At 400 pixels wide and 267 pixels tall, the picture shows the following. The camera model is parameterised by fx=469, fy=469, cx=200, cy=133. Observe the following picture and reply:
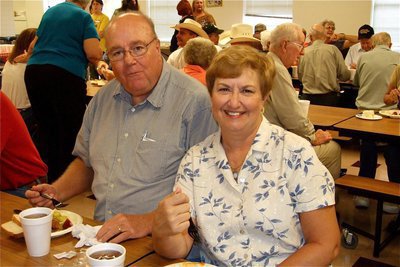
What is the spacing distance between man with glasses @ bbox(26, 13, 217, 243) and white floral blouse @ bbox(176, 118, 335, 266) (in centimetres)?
26

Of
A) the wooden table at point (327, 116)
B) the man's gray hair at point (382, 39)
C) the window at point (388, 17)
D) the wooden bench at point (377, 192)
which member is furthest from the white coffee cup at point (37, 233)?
the window at point (388, 17)

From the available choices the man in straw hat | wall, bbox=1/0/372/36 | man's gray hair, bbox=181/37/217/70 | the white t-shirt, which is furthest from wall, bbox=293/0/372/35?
the white t-shirt

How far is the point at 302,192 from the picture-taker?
1.46 metres

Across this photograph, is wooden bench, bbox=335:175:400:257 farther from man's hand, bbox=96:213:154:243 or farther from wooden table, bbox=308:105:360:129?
man's hand, bbox=96:213:154:243

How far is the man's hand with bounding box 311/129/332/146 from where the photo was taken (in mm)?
3641

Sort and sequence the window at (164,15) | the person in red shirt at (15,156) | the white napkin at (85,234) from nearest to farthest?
the white napkin at (85,234) → the person in red shirt at (15,156) → the window at (164,15)

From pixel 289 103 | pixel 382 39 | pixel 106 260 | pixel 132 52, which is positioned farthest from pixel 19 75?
pixel 382 39

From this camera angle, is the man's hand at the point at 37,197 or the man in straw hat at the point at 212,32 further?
the man in straw hat at the point at 212,32

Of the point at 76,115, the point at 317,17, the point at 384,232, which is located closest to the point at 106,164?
the point at 76,115

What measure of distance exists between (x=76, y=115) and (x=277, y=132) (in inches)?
108

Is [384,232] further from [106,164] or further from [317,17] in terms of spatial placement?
[317,17]

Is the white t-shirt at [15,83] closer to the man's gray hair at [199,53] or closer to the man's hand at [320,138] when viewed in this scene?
the man's gray hair at [199,53]

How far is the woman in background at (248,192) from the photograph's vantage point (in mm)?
1427

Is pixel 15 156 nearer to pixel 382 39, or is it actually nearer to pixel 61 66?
pixel 61 66
